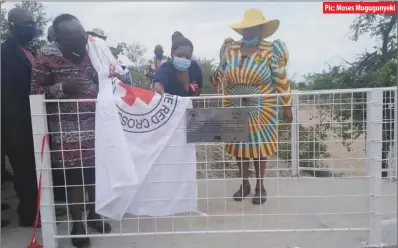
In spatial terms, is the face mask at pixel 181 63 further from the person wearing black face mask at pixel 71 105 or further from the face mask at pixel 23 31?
the face mask at pixel 23 31

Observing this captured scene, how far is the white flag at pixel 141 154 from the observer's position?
261 centimetres

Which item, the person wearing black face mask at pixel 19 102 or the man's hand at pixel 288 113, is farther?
the man's hand at pixel 288 113

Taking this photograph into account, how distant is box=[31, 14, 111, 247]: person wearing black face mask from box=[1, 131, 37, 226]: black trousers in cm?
43

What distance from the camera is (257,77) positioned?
11.2 ft

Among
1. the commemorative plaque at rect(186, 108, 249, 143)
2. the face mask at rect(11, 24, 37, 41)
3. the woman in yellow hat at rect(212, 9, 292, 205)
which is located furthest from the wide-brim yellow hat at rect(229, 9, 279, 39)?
the face mask at rect(11, 24, 37, 41)

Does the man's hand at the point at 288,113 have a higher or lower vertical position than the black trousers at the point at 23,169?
higher

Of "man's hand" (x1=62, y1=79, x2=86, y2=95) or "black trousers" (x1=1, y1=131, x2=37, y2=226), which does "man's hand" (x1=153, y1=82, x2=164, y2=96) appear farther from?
"black trousers" (x1=1, y1=131, x2=37, y2=226)

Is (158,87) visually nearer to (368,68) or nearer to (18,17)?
(18,17)

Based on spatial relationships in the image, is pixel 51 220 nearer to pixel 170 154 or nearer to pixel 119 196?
pixel 119 196

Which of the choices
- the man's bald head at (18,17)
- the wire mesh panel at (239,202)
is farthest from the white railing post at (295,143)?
the man's bald head at (18,17)

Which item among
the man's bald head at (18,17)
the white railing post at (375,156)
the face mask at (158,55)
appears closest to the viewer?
the white railing post at (375,156)

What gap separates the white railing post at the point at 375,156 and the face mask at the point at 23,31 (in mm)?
2582

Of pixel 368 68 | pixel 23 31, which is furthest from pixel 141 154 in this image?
pixel 368 68

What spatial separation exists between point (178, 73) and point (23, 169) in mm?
1544
